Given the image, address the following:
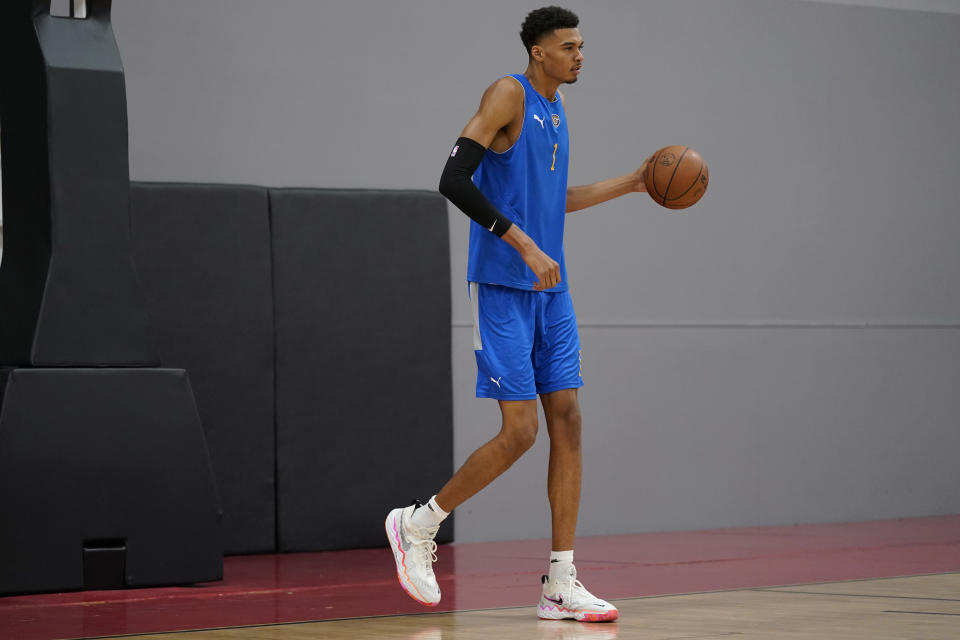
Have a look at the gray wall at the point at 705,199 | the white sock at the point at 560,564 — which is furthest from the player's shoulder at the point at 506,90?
the gray wall at the point at 705,199

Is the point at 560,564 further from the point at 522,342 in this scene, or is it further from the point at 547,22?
the point at 547,22

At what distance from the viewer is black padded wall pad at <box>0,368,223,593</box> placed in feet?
15.4

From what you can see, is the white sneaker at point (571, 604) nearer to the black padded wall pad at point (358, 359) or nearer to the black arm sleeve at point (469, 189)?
the black arm sleeve at point (469, 189)

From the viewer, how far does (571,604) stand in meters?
3.96

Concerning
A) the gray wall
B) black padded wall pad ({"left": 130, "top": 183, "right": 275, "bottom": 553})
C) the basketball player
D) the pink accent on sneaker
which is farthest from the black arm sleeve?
the gray wall

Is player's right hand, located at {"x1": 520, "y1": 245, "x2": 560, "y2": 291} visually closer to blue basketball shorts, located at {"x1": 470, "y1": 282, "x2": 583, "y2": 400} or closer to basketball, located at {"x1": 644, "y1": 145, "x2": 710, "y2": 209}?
blue basketball shorts, located at {"x1": 470, "y1": 282, "x2": 583, "y2": 400}

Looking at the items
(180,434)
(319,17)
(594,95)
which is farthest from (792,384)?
(180,434)

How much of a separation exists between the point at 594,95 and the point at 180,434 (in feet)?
10.4

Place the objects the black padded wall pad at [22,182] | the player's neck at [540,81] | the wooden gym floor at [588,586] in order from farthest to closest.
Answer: the black padded wall pad at [22,182]
the player's neck at [540,81]
the wooden gym floor at [588,586]

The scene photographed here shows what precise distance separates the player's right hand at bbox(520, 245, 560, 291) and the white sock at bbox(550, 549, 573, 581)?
778mm

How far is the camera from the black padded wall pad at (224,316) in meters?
6.00

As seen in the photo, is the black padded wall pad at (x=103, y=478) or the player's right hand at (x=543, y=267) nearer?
the player's right hand at (x=543, y=267)

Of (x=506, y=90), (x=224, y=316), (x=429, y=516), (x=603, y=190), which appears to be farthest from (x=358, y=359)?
(x=506, y=90)

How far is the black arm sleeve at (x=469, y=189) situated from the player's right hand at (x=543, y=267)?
114 millimetres
